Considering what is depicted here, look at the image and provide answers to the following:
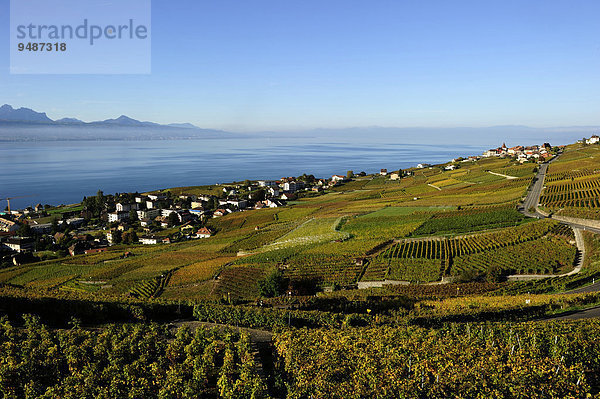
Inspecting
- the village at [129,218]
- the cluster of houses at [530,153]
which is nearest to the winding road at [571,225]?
the cluster of houses at [530,153]

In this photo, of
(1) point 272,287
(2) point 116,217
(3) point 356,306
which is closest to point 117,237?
(2) point 116,217

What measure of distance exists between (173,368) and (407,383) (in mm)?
6746

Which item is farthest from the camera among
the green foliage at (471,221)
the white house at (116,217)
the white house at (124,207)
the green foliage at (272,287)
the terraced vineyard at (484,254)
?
the white house at (124,207)

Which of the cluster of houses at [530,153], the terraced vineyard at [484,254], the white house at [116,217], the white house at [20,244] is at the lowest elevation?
the white house at [20,244]

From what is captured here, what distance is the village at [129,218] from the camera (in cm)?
6275

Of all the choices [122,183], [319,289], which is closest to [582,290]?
[319,289]

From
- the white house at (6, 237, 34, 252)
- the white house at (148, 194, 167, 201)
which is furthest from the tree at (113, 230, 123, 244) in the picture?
the white house at (148, 194, 167, 201)

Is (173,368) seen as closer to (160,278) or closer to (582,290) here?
(582,290)

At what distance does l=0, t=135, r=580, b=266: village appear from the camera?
206ft

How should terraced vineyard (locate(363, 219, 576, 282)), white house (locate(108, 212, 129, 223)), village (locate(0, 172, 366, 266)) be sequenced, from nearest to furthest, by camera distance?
terraced vineyard (locate(363, 219, 576, 282)) → village (locate(0, 172, 366, 266)) → white house (locate(108, 212, 129, 223))

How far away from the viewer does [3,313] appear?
1722 centimetres

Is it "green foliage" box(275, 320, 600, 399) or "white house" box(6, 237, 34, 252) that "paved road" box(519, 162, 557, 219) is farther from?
"white house" box(6, 237, 34, 252)

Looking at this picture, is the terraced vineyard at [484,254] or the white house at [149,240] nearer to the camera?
the terraced vineyard at [484,254]

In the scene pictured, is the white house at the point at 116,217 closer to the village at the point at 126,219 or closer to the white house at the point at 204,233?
the village at the point at 126,219
